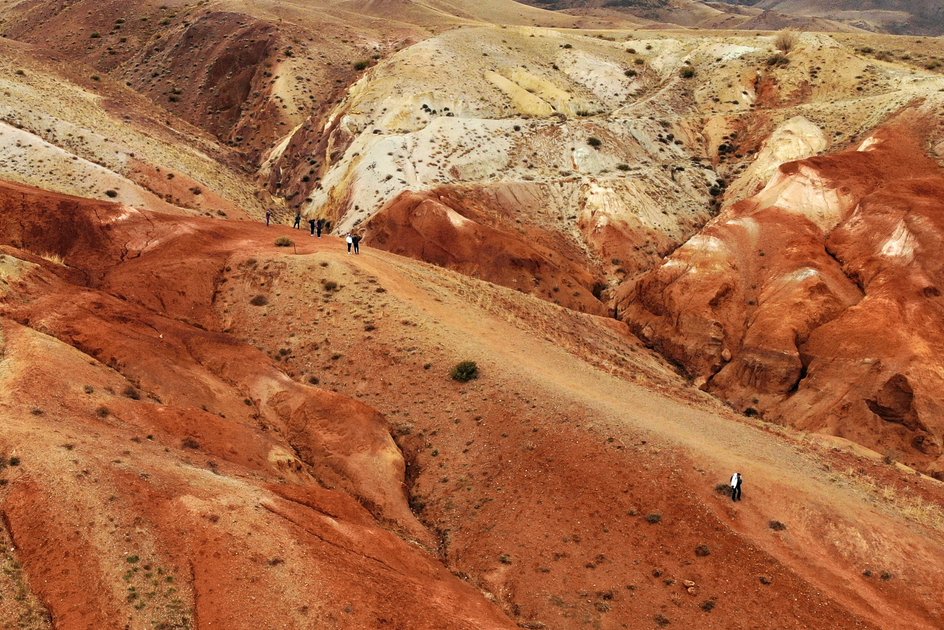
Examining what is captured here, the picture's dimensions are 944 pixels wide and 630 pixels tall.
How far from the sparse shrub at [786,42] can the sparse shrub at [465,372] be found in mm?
56295

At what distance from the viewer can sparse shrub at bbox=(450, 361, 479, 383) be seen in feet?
94.9

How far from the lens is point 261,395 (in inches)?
1088

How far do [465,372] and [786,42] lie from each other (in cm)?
5778

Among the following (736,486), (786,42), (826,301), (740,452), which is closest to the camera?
(736,486)

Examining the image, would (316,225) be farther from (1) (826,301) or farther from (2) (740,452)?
(2) (740,452)

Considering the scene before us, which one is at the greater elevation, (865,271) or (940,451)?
(865,271)

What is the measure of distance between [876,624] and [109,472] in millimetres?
19653

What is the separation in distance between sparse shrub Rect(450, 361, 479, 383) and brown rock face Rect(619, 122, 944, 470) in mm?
19000

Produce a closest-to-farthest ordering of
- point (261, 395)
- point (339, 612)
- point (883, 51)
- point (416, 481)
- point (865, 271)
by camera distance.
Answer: point (339, 612), point (416, 481), point (261, 395), point (865, 271), point (883, 51)

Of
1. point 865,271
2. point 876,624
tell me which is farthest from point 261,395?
point 865,271

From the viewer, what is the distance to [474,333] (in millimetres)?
33344

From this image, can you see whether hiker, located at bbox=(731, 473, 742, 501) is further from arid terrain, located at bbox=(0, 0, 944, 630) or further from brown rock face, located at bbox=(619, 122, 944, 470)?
brown rock face, located at bbox=(619, 122, 944, 470)

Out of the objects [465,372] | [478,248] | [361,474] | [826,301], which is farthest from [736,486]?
[478,248]

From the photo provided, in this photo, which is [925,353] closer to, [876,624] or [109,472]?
[876,624]
